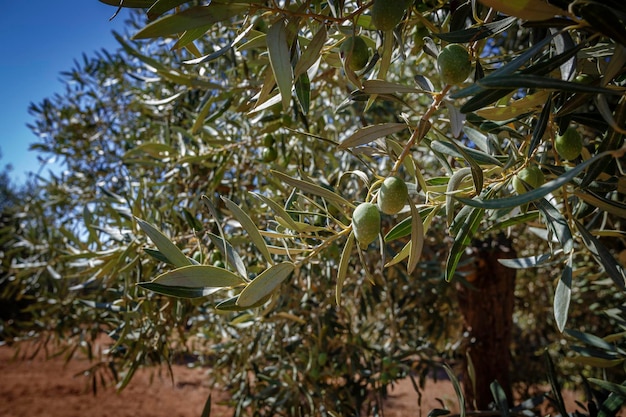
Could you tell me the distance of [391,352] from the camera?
8.34 ft

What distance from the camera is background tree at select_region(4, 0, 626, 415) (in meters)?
0.70

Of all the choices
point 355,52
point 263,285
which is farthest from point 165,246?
point 355,52

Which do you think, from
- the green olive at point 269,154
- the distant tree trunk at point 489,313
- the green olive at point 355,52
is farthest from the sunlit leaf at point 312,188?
the distant tree trunk at point 489,313

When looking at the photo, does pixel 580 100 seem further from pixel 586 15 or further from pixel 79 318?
pixel 79 318

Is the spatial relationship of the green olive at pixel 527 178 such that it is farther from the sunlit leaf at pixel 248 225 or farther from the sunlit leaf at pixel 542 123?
the sunlit leaf at pixel 248 225

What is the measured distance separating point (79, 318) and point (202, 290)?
107 inches

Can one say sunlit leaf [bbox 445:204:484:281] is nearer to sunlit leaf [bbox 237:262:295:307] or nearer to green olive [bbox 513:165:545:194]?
green olive [bbox 513:165:545:194]

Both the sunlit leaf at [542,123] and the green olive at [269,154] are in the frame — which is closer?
the sunlit leaf at [542,123]

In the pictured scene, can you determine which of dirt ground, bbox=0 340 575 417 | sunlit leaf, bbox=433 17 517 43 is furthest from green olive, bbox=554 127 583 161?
dirt ground, bbox=0 340 575 417

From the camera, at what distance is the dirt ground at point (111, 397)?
5.61 metres

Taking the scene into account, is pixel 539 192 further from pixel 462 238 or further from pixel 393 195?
pixel 462 238

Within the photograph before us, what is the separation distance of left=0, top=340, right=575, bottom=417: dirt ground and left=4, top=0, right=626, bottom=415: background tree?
2.45m

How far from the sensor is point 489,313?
3.21 metres

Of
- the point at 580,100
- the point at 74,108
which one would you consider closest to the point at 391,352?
the point at 580,100
